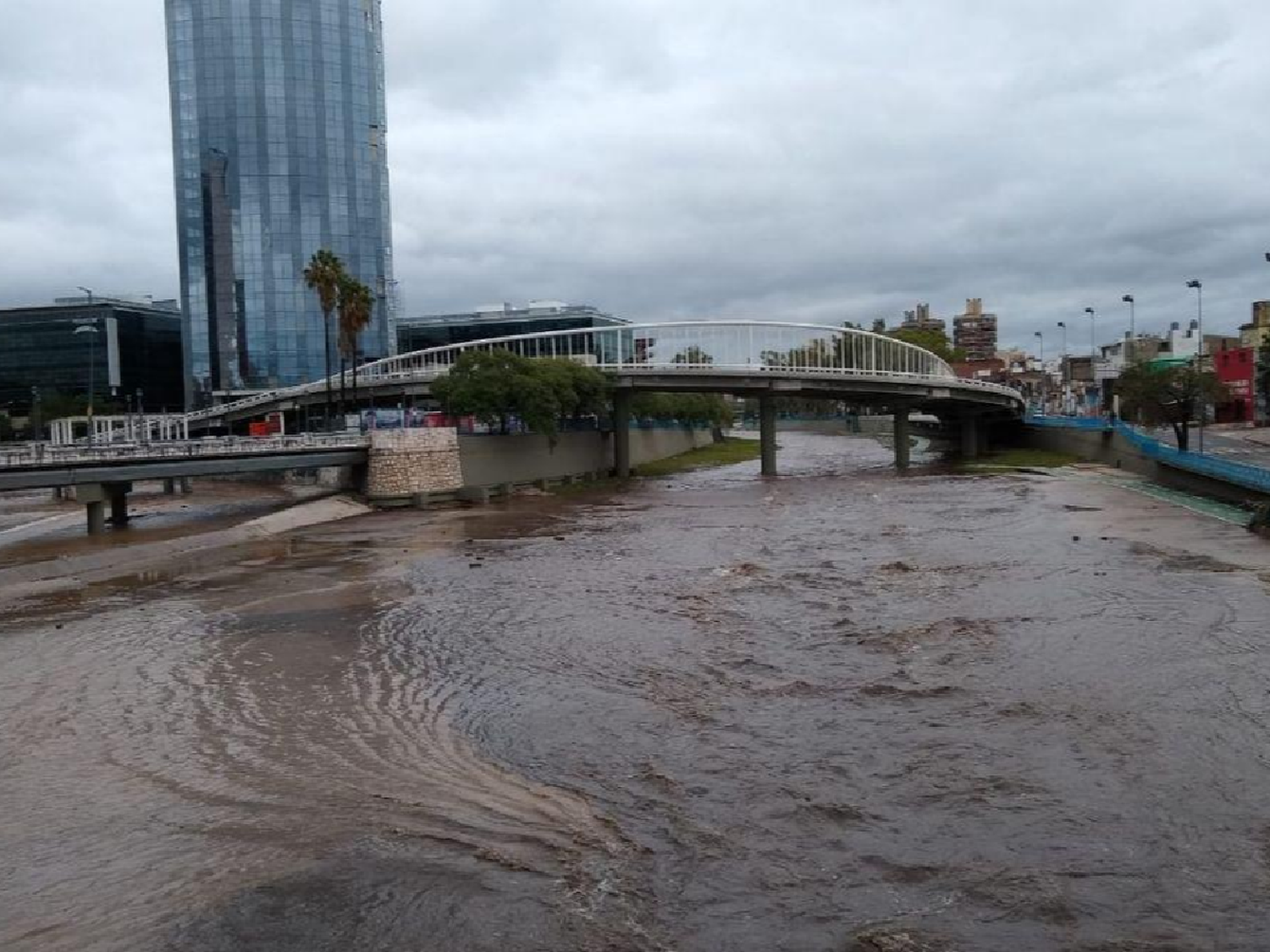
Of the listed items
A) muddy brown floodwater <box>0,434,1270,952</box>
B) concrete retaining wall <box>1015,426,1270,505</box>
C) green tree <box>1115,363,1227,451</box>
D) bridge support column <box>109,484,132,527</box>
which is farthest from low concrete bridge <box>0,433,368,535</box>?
green tree <box>1115,363,1227,451</box>

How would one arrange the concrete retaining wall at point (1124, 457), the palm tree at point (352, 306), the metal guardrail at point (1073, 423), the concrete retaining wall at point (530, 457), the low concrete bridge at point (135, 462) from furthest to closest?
the metal guardrail at point (1073, 423) → the palm tree at point (352, 306) → the concrete retaining wall at point (530, 457) → the concrete retaining wall at point (1124, 457) → the low concrete bridge at point (135, 462)

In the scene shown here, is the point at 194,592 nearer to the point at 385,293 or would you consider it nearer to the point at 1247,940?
the point at 1247,940

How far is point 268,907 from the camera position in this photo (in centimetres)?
1020

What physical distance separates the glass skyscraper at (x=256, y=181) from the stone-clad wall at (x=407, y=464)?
272ft

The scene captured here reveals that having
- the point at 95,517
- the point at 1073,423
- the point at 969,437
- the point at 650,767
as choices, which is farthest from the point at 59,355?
the point at 650,767

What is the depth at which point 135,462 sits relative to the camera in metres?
49.0

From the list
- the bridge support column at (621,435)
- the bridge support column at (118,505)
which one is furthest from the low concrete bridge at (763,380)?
the bridge support column at (118,505)

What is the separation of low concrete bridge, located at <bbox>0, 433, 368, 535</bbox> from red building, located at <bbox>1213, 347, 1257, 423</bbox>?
3533 inches

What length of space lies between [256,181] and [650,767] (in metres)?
145

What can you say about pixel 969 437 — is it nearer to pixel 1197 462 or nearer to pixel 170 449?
pixel 1197 462

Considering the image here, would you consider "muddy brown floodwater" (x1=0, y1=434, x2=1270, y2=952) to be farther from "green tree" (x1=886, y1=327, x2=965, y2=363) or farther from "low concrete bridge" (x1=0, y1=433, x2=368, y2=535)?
"green tree" (x1=886, y1=327, x2=965, y2=363)

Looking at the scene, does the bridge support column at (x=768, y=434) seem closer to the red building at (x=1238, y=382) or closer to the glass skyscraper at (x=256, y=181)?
the red building at (x=1238, y=382)

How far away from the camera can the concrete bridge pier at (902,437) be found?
98.4 m

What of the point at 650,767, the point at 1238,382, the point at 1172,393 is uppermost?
the point at 1238,382
